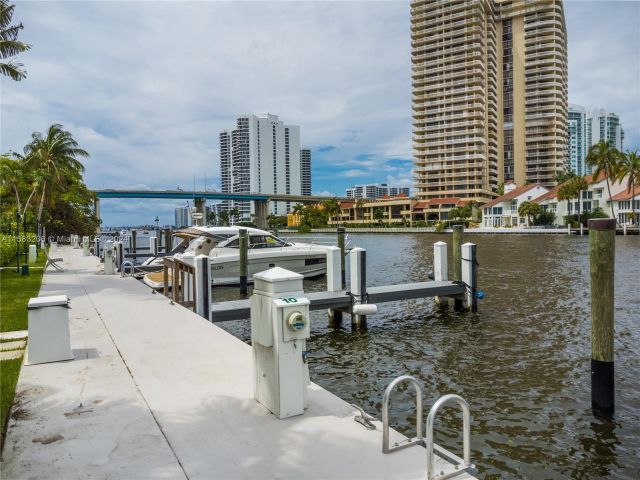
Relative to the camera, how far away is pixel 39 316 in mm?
6508

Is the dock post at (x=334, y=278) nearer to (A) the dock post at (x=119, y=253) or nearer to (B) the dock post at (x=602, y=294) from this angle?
(B) the dock post at (x=602, y=294)

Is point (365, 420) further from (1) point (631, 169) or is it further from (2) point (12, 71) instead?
(1) point (631, 169)

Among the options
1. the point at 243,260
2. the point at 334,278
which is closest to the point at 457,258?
the point at 334,278

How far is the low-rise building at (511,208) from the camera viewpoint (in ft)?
320

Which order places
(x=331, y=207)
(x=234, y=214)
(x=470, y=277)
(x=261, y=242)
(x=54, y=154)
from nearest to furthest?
1. (x=470, y=277)
2. (x=261, y=242)
3. (x=54, y=154)
4. (x=331, y=207)
5. (x=234, y=214)

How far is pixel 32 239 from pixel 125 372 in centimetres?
3084

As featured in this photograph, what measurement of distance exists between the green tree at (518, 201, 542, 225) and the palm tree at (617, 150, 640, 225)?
700 inches

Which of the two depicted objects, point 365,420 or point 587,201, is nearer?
point 365,420

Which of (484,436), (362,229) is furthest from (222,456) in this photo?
(362,229)

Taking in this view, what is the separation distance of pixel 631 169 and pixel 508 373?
76.1 m

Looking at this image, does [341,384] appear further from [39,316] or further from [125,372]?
[39,316]

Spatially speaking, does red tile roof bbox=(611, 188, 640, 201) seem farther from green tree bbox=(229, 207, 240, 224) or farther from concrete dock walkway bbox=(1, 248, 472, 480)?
green tree bbox=(229, 207, 240, 224)

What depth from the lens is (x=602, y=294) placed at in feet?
22.4

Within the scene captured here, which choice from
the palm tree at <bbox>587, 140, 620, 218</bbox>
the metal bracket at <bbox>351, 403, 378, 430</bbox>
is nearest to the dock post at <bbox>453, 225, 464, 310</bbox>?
the metal bracket at <bbox>351, 403, 378, 430</bbox>
